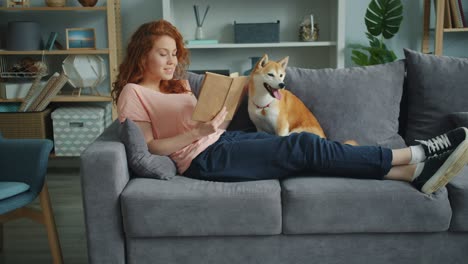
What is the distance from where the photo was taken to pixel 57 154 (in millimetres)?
3906

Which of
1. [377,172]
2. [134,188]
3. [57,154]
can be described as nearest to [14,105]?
[57,154]

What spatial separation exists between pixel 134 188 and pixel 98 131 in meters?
2.05

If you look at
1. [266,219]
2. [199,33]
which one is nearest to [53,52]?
[199,33]

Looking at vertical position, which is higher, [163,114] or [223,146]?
[163,114]

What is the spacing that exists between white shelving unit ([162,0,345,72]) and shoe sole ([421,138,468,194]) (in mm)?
2189

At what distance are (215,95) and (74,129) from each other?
2155mm

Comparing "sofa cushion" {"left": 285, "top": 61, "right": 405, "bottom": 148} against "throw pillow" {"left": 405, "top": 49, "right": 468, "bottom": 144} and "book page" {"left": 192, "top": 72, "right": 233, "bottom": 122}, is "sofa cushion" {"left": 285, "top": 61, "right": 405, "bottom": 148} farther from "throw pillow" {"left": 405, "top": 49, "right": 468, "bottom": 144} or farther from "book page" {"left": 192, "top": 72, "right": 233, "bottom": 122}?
"book page" {"left": 192, "top": 72, "right": 233, "bottom": 122}

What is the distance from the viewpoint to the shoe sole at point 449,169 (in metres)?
1.92

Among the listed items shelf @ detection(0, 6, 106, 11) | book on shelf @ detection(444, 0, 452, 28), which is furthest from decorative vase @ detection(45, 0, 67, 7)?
book on shelf @ detection(444, 0, 452, 28)

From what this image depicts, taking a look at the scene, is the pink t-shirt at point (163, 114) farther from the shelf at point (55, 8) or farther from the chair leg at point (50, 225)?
the shelf at point (55, 8)

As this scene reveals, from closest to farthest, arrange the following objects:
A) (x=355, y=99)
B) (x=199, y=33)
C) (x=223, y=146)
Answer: (x=223, y=146) < (x=355, y=99) < (x=199, y=33)

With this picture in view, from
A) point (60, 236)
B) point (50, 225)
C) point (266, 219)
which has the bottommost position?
point (60, 236)

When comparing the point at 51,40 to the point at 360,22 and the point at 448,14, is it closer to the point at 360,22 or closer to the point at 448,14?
the point at 360,22

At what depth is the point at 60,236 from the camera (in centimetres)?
269
